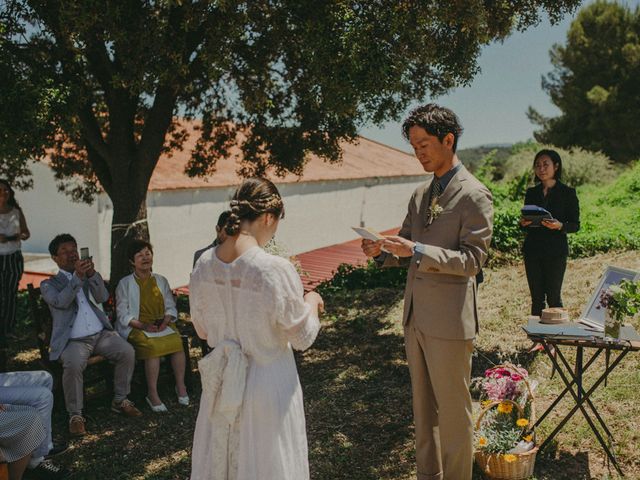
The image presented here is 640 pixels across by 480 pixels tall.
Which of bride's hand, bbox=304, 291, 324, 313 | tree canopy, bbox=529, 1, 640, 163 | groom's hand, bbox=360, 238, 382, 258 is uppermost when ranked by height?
tree canopy, bbox=529, 1, 640, 163

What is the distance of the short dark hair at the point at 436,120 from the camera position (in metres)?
3.44

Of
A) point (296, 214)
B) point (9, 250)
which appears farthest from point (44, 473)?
point (296, 214)

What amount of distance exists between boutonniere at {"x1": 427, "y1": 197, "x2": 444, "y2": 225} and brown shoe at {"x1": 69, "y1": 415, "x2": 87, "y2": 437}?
12.1 ft

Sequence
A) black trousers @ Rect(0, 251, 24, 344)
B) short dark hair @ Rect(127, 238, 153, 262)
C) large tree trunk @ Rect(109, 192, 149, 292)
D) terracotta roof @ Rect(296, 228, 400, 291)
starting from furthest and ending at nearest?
terracotta roof @ Rect(296, 228, 400, 291), large tree trunk @ Rect(109, 192, 149, 292), black trousers @ Rect(0, 251, 24, 344), short dark hair @ Rect(127, 238, 153, 262)

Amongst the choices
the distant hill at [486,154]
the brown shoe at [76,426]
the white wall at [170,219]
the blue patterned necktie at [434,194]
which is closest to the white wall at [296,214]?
the white wall at [170,219]

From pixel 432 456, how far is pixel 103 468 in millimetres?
2575

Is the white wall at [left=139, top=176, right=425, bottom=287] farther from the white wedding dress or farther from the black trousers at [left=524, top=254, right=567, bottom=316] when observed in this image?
the white wedding dress

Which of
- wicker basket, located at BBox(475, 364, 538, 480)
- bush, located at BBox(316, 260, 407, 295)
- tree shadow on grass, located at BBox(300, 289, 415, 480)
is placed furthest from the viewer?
bush, located at BBox(316, 260, 407, 295)

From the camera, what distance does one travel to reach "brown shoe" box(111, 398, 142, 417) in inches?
224

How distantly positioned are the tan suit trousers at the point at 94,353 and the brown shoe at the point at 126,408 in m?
0.05

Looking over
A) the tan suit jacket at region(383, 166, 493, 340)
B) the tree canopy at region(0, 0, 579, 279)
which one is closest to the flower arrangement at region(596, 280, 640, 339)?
the tan suit jacket at region(383, 166, 493, 340)

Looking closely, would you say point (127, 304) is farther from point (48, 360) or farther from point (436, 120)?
point (436, 120)

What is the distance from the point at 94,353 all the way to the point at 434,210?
3835 millimetres

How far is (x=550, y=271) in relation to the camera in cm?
590
